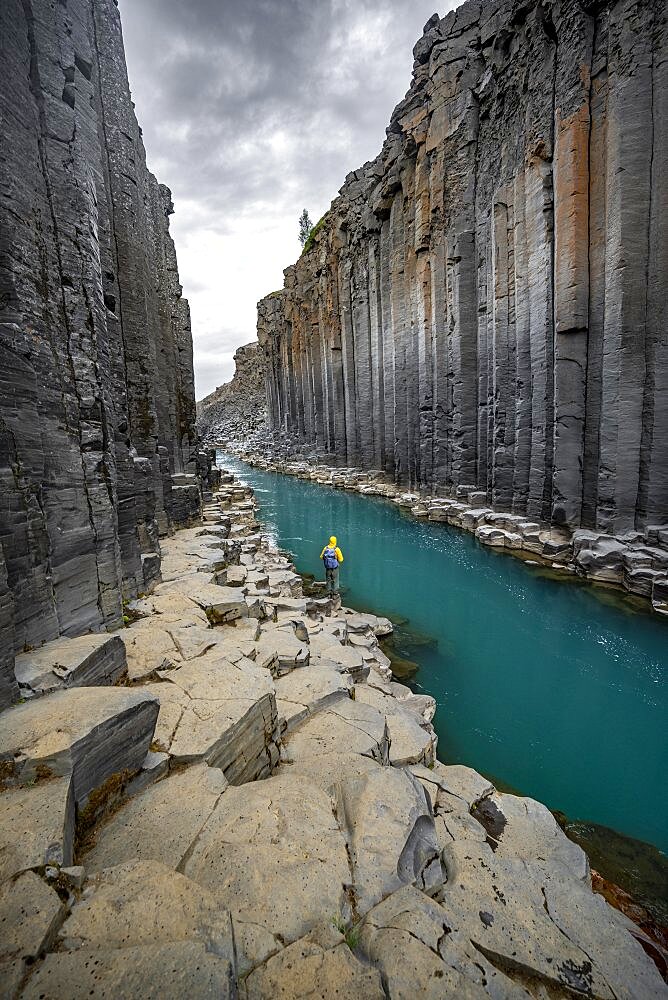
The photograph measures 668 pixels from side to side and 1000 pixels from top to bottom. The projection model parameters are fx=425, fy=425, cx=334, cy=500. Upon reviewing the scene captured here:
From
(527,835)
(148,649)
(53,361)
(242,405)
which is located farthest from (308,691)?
(242,405)

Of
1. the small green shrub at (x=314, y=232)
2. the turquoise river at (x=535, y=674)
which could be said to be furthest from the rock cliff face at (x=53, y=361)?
the small green shrub at (x=314, y=232)

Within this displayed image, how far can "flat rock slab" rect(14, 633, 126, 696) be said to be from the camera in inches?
137

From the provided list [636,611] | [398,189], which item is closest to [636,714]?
[636,611]

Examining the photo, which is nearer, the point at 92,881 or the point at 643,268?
the point at 92,881

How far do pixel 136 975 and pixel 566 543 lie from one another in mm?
12980

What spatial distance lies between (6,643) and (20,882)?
1889 mm

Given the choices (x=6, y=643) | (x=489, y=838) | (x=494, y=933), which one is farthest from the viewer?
(x=489, y=838)

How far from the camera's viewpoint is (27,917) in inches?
69.9

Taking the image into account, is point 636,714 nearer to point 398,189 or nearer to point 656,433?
point 656,433

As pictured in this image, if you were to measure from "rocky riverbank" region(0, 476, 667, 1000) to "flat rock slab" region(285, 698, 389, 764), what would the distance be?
2 cm

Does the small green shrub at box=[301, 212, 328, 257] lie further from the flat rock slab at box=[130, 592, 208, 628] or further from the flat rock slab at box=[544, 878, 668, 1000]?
the flat rock slab at box=[544, 878, 668, 1000]

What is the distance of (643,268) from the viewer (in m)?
10.5

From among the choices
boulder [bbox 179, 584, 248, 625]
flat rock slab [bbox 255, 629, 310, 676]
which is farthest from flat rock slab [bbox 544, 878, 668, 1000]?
boulder [bbox 179, 584, 248, 625]

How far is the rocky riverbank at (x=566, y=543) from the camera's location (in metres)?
9.92
